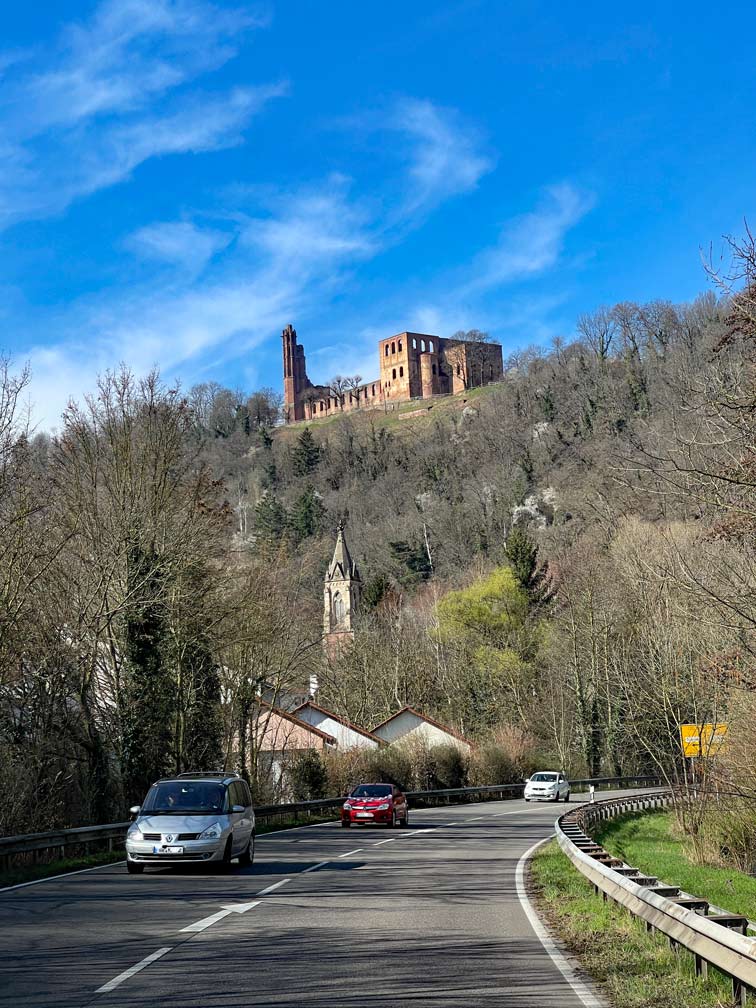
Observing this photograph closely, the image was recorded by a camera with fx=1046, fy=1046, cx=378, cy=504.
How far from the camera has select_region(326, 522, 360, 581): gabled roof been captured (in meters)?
108

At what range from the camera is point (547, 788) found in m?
49.4

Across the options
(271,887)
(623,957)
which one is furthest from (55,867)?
(623,957)

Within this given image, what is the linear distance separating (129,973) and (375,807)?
23716 millimetres

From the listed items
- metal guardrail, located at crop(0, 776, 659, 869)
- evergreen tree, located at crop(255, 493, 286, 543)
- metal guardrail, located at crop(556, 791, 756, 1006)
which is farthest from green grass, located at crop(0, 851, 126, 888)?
evergreen tree, located at crop(255, 493, 286, 543)

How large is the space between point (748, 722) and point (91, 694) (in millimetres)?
17258

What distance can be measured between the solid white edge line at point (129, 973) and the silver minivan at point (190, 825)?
6.60 m

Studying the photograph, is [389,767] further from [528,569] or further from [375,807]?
[528,569]

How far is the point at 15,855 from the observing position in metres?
18.4

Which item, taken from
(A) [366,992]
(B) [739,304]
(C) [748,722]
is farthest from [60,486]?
(A) [366,992]

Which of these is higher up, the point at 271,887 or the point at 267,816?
the point at 271,887

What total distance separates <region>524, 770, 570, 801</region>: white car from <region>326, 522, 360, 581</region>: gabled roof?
58.1m

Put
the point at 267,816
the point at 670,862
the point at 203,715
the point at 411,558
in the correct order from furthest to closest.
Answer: the point at 411,558 → the point at 203,715 → the point at 267,816 → the point at 670,862

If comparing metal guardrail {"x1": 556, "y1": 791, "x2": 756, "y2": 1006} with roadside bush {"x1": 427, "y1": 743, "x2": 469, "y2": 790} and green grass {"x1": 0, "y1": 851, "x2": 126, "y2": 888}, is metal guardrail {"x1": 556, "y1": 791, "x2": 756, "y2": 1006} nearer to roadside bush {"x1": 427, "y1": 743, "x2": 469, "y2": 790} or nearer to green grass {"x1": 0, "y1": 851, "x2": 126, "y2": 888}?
green grass {"x1": 0, "y1": 851, "x2": 126, "y2": 888}

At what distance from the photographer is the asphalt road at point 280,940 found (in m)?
7.52
